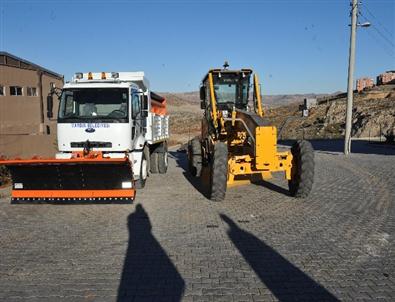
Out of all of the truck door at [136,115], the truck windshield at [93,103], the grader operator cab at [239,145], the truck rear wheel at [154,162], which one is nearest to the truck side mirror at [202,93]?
the grader operator cab at [239,145]

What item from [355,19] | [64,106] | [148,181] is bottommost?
[148,181]

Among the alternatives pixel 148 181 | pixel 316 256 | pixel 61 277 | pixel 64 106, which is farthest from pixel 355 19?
Result: pixel 61 277

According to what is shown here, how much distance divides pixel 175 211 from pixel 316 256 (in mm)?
3675

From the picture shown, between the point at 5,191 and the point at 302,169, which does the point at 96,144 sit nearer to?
the point at 5,191

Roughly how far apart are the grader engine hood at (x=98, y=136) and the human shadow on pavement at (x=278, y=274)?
4171mm

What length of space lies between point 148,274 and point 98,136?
5.21 metres

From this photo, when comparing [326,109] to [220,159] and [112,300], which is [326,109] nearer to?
[220,159]

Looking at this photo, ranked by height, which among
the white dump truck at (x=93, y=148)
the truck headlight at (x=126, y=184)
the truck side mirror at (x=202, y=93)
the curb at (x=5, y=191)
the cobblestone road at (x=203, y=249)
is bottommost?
the curb at (x=5, y=191)

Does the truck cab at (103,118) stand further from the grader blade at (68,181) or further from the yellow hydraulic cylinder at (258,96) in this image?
the yellow hydraulic cylinder at (258,96)

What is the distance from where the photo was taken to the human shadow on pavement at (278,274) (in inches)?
180

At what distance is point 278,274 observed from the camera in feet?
17.0

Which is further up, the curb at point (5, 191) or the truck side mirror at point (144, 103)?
the truck side mirror at point (144, 103)

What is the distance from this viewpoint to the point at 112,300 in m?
4.45

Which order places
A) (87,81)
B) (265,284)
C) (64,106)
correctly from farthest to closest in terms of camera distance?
(87,81) → (64,106) → (265,284)
